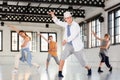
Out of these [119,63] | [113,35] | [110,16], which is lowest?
[119,63]

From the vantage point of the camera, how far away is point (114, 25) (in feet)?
50.7

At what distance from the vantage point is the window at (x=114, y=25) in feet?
49.4

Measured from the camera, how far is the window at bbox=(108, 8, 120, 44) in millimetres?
15055

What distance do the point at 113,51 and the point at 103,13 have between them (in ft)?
9.76

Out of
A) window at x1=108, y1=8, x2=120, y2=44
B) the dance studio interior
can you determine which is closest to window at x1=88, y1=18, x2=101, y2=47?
the dance studio interior

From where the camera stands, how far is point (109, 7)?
15.9 metres

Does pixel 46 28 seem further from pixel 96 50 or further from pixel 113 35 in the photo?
pixel 113 35

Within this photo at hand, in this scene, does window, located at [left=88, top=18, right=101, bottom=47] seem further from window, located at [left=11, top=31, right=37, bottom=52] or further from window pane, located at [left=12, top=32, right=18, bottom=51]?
window pane, located at [left=12, top=32, right=18, bottom=51]

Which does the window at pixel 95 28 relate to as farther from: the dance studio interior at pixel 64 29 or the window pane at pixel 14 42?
the window pane at pixel 14 42

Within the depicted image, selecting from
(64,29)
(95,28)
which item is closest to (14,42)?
(95,28)

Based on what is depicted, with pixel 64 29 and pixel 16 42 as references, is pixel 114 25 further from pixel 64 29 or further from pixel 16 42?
pixel 16 42

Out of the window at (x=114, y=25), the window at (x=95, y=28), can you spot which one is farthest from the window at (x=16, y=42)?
the window at (x=114, y=25)

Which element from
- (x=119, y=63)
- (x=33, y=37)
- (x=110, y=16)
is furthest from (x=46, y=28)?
(x=119, y=63)

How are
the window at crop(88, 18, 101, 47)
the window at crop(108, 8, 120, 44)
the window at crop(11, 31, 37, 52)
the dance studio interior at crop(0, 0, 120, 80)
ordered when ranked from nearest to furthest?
the dance studio interior at crop(0, 0, 120, 80)
the window at crop(108, 8, 120, 44)
the window at crop(88, 18, 101, 47)
the window at crop(11, 31, 37, 52)
